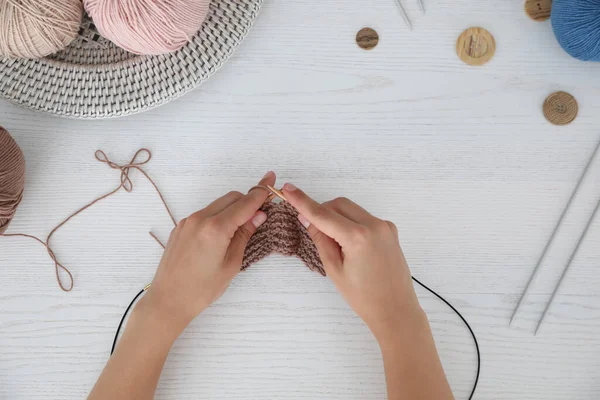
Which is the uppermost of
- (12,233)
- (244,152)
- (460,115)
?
(460,115)

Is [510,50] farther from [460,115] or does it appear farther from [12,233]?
[12,233]

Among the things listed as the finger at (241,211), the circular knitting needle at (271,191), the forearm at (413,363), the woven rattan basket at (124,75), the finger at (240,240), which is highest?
the woven rattan basket at (124,75)

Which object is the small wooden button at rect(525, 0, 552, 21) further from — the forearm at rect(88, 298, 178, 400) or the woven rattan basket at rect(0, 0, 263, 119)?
the forearm at rect(88, 298, 178, 400)

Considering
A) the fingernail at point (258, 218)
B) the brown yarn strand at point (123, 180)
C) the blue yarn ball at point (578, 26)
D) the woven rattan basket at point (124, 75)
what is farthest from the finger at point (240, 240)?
the blue yarn ball at point (578, 26)

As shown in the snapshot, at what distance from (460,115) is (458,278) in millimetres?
236

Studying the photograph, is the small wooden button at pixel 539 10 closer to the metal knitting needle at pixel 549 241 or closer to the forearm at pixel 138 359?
the metal knitting needle at pixel 549 241

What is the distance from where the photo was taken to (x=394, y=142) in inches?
29.0

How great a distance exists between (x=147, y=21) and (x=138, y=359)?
42cm

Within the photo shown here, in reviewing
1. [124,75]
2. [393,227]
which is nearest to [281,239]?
[393,227]

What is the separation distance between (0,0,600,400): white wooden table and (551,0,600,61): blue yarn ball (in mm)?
47

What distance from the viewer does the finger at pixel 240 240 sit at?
2.20 ft

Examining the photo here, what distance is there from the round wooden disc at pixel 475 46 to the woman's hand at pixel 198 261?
1.18ft

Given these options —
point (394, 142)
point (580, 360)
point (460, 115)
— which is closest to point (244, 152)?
point (394, 142)

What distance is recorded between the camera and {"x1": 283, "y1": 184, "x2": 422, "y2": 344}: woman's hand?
63cm
